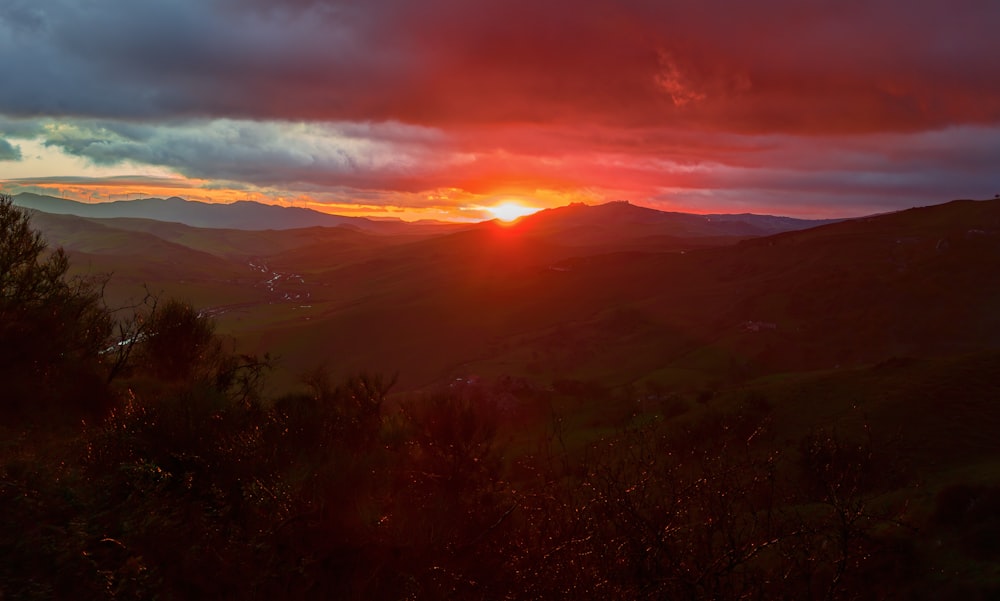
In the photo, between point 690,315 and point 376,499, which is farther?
point 690,315

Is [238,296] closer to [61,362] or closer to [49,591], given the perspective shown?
[61,362]

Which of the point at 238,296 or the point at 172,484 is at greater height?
the point at 172,484

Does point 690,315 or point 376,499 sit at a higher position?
point 376,499

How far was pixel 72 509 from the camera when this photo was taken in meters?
8.10

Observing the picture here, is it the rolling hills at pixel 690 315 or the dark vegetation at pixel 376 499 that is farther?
the rolling hills at pixel 690 315

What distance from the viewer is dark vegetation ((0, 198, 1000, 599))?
6.80m

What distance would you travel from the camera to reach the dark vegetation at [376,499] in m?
6.80

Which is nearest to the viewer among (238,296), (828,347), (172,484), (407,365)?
(172,484)

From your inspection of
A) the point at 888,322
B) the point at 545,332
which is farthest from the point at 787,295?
the point at 545,332

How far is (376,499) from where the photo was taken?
1163cm

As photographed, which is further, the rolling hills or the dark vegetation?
the rolling hills

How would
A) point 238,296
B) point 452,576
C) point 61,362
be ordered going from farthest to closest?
point 238,296 < point 61,362 < point 452,576

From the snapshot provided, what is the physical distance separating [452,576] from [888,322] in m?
91.5

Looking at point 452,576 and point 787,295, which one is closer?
point 452,576
